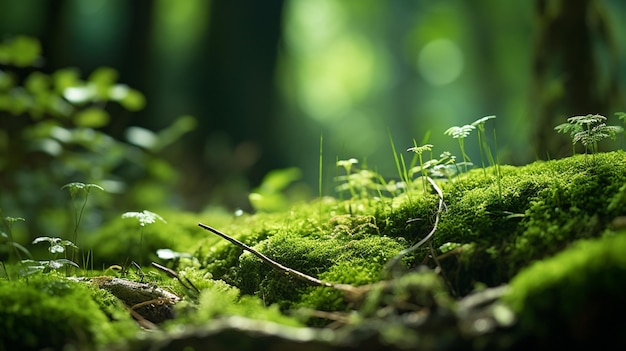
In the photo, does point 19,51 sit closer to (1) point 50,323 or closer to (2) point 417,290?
(1) point 50,323

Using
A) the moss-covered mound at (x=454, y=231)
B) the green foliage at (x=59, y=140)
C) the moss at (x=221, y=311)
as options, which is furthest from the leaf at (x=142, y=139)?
the moss at (x=221, y=311)

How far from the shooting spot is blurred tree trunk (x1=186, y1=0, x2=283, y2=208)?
845cm

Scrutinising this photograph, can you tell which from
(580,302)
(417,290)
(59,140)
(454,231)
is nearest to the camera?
(580,302)

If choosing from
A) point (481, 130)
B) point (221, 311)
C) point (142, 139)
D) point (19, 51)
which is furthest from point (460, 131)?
point (19, 51)

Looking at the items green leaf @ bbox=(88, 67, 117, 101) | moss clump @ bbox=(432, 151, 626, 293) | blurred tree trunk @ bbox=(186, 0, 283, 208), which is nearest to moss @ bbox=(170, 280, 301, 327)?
moss clump @ bbox=(432, 151, 626, 293)

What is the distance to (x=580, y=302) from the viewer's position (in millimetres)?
1381

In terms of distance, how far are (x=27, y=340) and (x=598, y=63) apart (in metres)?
5.16

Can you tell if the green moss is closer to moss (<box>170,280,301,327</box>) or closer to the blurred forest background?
moss (<box>170,280,301,327</box>)

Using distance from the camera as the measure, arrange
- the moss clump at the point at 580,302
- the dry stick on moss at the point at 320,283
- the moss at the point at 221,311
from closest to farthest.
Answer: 1. the moss clump at the point at 580,302
2. the moss at the point at 221,311
3. the dry stick on moss at the point at 320,283

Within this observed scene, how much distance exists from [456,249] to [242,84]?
6882 mm

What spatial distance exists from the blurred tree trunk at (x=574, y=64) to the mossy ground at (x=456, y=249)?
250cm

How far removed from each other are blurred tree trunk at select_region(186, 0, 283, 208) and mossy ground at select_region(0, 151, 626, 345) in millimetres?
5456

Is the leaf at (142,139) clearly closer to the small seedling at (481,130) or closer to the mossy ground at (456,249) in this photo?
the mossy ground at (456,249)

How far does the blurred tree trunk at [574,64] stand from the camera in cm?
469
